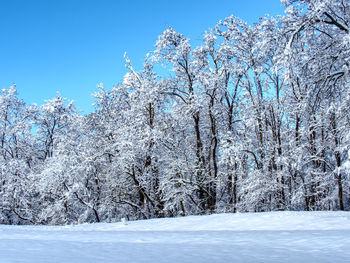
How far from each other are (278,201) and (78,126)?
13041mm

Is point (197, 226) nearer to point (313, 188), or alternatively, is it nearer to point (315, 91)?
point (315, 91)

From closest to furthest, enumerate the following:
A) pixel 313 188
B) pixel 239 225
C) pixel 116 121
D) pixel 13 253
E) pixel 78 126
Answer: pixel 13 253 < pixel 239 225 < pixel 313 188 < pixel 116 121 < pixel 78 126

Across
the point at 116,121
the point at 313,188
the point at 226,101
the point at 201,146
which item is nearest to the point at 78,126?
the point at 116,121

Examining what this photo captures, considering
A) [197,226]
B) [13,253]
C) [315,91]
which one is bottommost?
[197,226]

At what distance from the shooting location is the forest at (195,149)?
12.2 metres

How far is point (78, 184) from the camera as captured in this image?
14.7 m

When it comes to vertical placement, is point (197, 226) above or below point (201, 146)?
below

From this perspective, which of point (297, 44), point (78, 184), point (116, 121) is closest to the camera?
point (297, 44)

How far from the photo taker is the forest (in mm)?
12242

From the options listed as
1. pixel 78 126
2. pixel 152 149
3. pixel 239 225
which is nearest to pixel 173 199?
pixel 152 149

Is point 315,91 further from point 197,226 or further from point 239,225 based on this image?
point 197,226

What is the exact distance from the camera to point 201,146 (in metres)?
14.9

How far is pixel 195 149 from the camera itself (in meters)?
14.4

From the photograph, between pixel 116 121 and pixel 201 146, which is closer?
pixel 201 146
